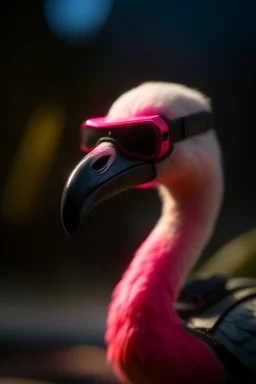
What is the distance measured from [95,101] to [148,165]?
1849 millimetres

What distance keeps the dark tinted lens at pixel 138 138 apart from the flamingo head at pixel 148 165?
1cm

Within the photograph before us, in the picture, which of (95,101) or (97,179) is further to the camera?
(95,101)

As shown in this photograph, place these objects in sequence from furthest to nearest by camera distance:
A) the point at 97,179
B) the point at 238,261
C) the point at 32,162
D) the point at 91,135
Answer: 1. the point at 32,162
2. the point at 238,261
3. the point at 91,135
4. the point at 97,179

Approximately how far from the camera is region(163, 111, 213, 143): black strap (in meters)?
1.12

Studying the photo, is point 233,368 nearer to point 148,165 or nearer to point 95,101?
point 148,165

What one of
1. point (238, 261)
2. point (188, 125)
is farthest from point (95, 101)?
point (188, 125)

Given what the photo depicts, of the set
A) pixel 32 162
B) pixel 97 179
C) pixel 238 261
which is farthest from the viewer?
pixel 32 162

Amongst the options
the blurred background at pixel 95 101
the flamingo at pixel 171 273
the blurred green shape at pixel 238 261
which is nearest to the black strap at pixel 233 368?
the flamingo at pixel 171 273

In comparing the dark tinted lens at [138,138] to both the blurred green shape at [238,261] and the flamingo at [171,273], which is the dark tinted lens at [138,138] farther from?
the blurred green shape at [238,261]

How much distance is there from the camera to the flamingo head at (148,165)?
99 cm

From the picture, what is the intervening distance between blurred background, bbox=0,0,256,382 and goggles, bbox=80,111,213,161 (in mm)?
1743

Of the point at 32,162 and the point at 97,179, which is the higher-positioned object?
the point at 32,162

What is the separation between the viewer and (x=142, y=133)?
107 centimetres

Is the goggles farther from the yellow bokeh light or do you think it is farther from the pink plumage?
the yellow bokeh light
